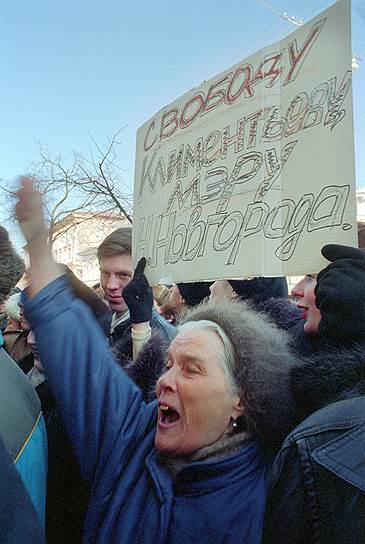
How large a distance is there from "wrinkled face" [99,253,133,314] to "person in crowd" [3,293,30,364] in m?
0.66

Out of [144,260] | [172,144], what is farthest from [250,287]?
[172,144]

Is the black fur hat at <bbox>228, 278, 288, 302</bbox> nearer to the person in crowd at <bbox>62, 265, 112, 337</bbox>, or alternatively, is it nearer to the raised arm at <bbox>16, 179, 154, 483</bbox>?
the person in crowd at <bbox>62, 265, 112, 337</bbox>

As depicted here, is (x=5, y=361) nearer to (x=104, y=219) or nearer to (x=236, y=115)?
(x=236, y=115)

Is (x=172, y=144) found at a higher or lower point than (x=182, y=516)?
higher

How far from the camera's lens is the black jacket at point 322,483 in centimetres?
86

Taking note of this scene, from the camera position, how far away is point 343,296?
114cm

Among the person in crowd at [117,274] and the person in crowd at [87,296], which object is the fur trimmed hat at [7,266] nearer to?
the person in crowd at [87,296]

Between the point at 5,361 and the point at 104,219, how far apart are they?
11.9m

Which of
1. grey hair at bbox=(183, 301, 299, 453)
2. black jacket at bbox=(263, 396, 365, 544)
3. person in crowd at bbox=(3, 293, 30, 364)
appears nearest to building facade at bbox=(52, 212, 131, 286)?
person in crowd at bbox=(3, 293, 30, 364)

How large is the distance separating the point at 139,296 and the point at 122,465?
0.85 meters

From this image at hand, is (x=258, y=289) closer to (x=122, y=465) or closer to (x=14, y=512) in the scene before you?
(x=122, y=465)

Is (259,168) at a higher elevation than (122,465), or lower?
higher

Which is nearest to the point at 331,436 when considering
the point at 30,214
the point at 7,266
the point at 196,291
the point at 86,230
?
the point at 30,214

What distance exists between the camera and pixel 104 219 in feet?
42.8
